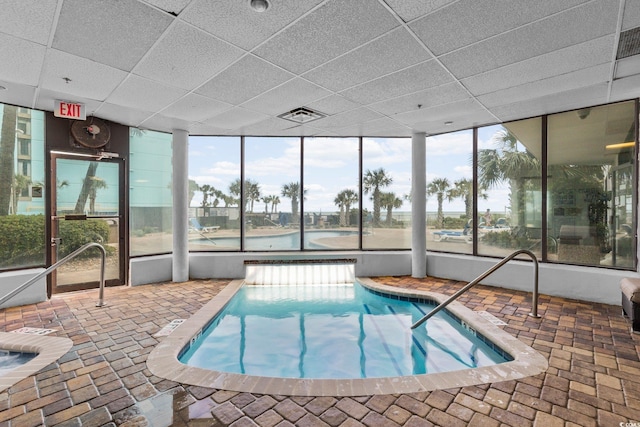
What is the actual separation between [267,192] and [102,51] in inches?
153

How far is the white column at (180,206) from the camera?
215 inches

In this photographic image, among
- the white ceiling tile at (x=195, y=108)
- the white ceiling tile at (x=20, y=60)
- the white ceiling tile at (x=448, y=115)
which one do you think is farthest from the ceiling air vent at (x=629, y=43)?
the white ceiling tile at (x=20, y=60)

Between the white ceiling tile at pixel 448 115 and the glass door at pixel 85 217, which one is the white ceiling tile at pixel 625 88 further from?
the glass door at pixel 85 217

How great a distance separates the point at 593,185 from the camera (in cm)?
451

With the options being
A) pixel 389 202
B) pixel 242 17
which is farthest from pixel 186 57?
pixel 389 202

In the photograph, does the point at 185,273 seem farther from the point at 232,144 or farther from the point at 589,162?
the point at 589,162

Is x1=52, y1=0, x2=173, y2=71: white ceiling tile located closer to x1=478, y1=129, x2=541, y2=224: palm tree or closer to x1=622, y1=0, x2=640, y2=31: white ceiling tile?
x1=622, y1=0, x2=640, y2=31: white ceiling tile

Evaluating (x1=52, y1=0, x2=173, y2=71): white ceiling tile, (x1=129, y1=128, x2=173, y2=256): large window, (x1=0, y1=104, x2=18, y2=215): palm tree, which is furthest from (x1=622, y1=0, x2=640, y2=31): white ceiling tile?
(x1=0, y1=104, x2=18, y2=215): palm tree

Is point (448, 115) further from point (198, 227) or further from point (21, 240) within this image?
point (21, 240)

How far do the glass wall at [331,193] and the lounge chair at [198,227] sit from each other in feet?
6.28

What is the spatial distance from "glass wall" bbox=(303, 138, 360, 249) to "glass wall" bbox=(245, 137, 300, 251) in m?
0.23

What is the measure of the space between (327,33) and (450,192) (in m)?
4.42

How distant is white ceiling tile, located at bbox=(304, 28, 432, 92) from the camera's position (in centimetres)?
263

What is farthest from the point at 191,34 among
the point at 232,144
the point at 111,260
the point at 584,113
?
the point at 584,113
